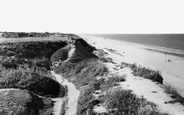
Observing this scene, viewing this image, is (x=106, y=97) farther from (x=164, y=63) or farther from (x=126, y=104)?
(x=164, y=63)

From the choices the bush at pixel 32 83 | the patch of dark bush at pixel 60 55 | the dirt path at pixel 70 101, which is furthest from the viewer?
the patch of dark bush at pixel 60 55

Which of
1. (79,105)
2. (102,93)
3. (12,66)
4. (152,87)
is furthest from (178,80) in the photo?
(12,66)

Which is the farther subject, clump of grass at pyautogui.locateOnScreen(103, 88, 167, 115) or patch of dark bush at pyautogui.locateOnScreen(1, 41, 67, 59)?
patch of dark bush at pyautogui.locateOnScreen(1, 41, 67, 59)

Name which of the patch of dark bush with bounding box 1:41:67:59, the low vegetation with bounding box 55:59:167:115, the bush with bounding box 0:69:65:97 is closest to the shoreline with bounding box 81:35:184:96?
the low vegetation with bounding box 55:59:167:115

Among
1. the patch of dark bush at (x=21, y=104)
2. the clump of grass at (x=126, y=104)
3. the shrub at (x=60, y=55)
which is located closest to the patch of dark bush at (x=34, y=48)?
the shrub at (x=60, y=55)

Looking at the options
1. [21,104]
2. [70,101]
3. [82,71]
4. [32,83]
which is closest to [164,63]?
[82,71]

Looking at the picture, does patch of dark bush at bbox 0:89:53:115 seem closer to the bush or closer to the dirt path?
the dirt path

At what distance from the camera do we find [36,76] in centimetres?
2530

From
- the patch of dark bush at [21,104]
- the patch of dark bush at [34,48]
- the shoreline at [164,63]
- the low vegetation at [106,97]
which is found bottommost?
the shoreline at [164,63]

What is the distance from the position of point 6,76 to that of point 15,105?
8651 millimetres

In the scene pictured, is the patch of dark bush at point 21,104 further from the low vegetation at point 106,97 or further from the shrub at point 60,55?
the shrub at point 60,55

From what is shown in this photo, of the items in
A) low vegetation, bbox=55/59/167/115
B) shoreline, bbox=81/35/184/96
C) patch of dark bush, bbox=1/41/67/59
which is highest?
patch of dark bush, bbox=1/41/67/59

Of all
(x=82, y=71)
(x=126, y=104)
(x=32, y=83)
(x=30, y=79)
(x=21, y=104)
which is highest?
(x=126, y=104)

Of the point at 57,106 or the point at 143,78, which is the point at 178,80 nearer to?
the point at 143,78
